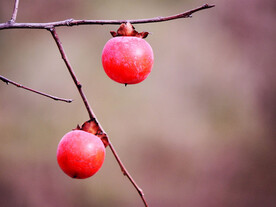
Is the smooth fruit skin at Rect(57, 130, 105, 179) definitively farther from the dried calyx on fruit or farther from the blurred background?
the blurred background

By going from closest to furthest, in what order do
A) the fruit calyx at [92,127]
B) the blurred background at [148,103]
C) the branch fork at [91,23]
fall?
the branch fork at [91,23] → the fruit calyx at [92,127] → the blurred background at [148,103]

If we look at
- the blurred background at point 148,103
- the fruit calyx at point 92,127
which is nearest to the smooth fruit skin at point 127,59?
the fruit calyx at point 92,127

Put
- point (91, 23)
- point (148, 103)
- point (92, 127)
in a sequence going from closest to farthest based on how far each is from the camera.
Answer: point (91, 23), point (92, 127), point (148, 103)

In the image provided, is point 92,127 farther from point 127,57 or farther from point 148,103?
point 148,103

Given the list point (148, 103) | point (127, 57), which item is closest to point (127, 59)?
point (127, 57)

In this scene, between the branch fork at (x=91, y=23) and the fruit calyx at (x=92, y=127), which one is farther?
the fruit calyx at (x=92, y=127)

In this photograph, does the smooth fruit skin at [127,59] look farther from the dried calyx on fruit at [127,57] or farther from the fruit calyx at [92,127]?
the fruit calyx at [92,127]

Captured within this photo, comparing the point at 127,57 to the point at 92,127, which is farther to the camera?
the point at 92,127
